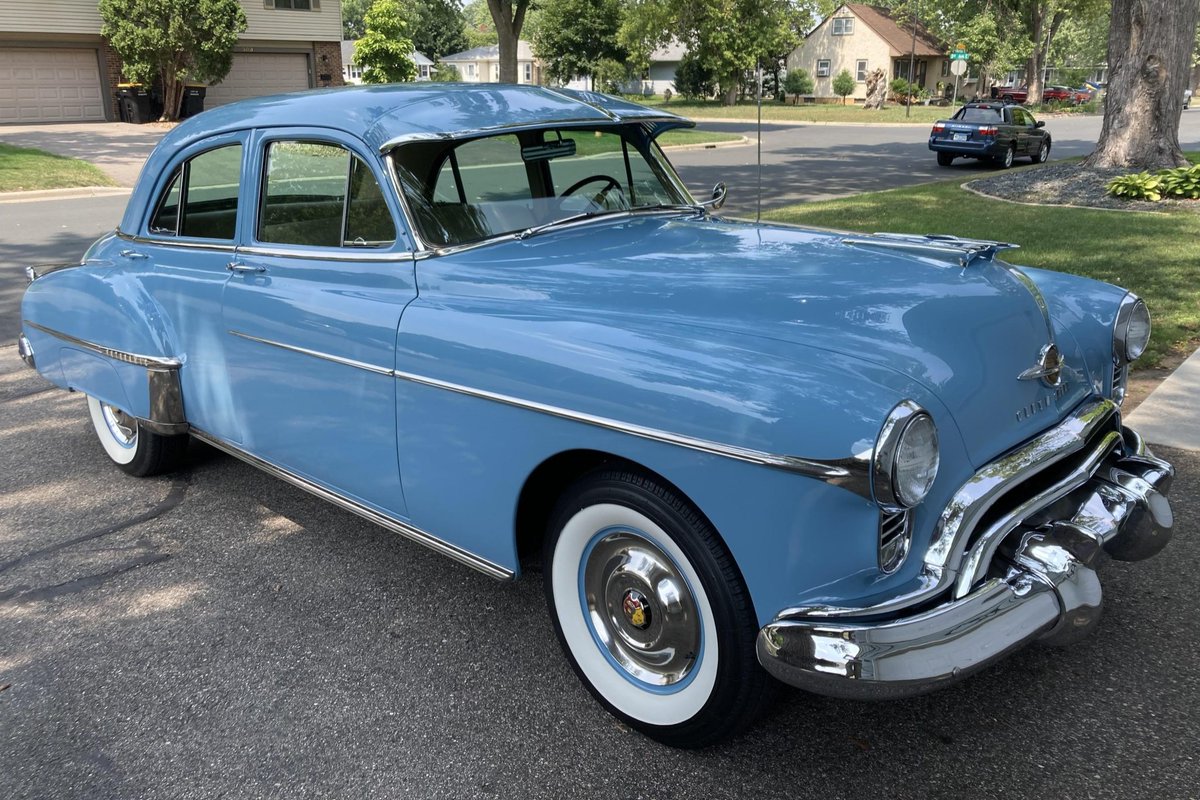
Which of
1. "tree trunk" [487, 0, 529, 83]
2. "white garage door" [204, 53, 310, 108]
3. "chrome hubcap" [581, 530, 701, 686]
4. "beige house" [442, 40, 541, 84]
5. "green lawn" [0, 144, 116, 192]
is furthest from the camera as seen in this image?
"beige house" [442, 40, 541, 84]

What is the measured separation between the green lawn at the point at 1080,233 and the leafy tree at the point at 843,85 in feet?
160

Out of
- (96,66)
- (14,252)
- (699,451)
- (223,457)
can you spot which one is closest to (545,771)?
(699,451)

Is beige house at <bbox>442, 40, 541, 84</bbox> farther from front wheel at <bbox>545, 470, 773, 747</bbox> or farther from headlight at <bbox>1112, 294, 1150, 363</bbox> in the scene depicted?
front wheel at <bbox>545, 470, 773, 747</bbox>

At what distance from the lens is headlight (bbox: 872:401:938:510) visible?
6.58 ft

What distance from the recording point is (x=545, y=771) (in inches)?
98.3

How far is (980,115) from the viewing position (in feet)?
66.0

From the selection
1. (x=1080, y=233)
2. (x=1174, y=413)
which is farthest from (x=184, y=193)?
(x=1080, y=233)

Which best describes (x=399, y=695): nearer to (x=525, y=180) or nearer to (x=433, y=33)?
(x=525, y=180)

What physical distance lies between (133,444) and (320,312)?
74.5 inches

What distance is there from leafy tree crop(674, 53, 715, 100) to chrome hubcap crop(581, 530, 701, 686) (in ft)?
169

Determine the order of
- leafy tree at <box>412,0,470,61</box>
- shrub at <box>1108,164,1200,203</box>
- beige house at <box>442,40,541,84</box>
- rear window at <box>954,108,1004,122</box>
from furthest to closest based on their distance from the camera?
leafy tree at <box>412,0,470,61</box>, beige house at <box>442,40,541,84</box>, rear window at <box>954,108,1004,122</box>, shrub at <box>1108,164,1200,203</box>

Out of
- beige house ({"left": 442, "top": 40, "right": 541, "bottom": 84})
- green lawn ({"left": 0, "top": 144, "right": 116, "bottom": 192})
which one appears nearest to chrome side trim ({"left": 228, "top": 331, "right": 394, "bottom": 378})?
green lawn ({"left": 0, "top": 144, "right": 116, "bottom": 192})

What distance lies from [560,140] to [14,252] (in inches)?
351

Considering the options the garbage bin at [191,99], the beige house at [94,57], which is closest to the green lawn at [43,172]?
the garbage bin at [191,99]
